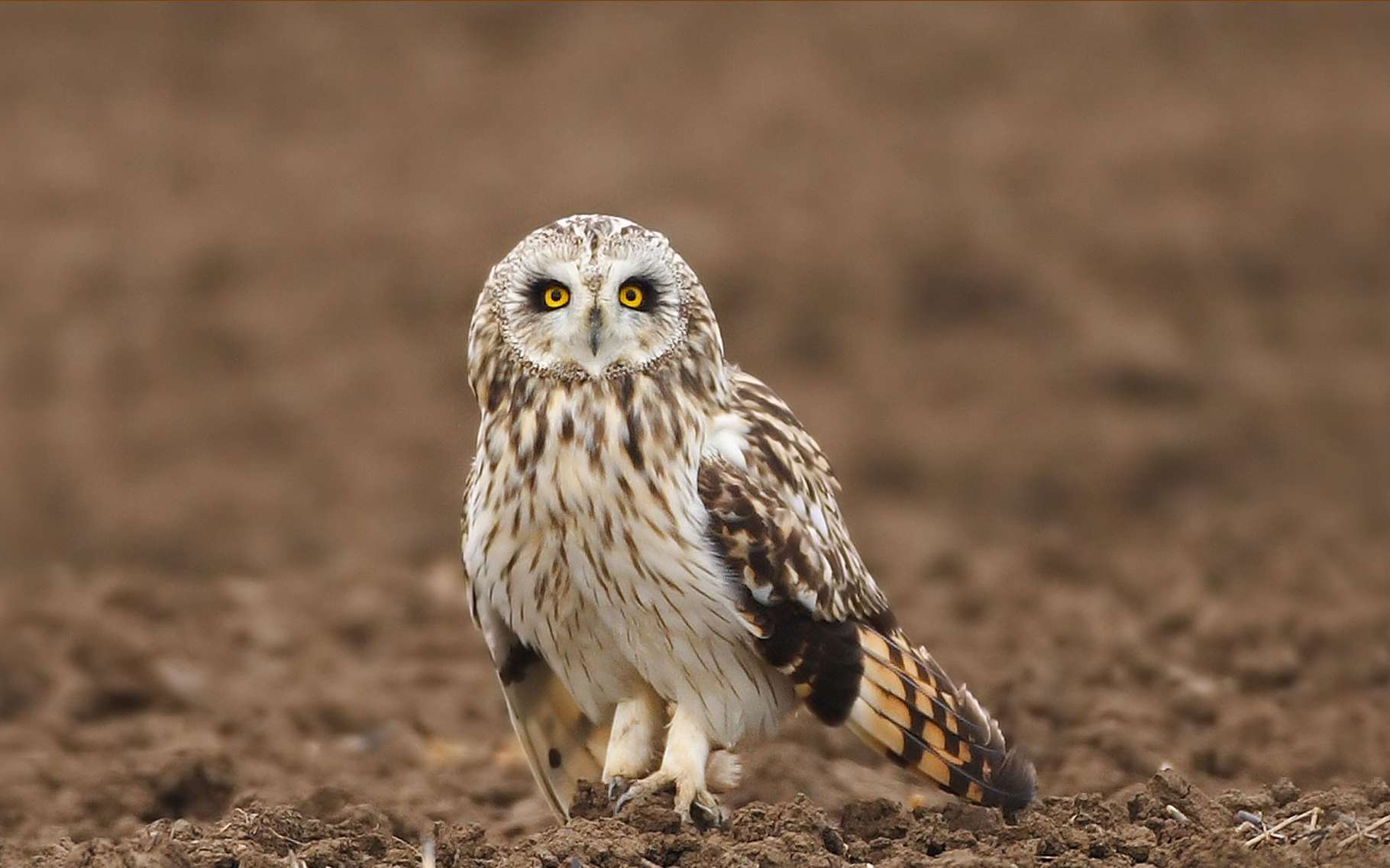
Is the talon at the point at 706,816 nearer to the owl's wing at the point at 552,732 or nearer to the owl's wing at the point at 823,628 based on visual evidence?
the owl's wing at the point at 823,628

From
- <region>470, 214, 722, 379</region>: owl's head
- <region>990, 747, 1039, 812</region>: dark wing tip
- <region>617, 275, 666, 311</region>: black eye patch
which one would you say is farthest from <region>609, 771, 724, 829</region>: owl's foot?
<region>617, 275, 666, 311</region>: black eye patch

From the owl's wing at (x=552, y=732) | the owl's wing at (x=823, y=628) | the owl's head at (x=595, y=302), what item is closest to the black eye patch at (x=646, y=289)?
the owl's head at (x=595, y=302)

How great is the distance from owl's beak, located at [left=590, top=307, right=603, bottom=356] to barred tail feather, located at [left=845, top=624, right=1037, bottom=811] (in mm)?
996

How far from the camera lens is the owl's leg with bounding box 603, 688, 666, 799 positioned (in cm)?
545

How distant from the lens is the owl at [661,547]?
16.8 feet

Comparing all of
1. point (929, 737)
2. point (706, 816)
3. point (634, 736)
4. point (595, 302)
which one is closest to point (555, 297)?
point (595, 302)

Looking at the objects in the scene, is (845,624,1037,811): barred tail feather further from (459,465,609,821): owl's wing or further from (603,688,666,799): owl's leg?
(459,465,609,821): owl's wing

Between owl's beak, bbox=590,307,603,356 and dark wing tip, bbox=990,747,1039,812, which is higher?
owl's beak, bbox=590,307,603,356

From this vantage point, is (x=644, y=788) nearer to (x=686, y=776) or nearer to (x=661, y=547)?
(x=686, y=776)

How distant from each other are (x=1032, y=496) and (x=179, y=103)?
7.95 m

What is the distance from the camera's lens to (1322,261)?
49.8 feet

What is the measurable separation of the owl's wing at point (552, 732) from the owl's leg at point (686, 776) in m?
0.41

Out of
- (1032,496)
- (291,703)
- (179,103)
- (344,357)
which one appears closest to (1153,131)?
(1032,496)

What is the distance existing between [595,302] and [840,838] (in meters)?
1.35
